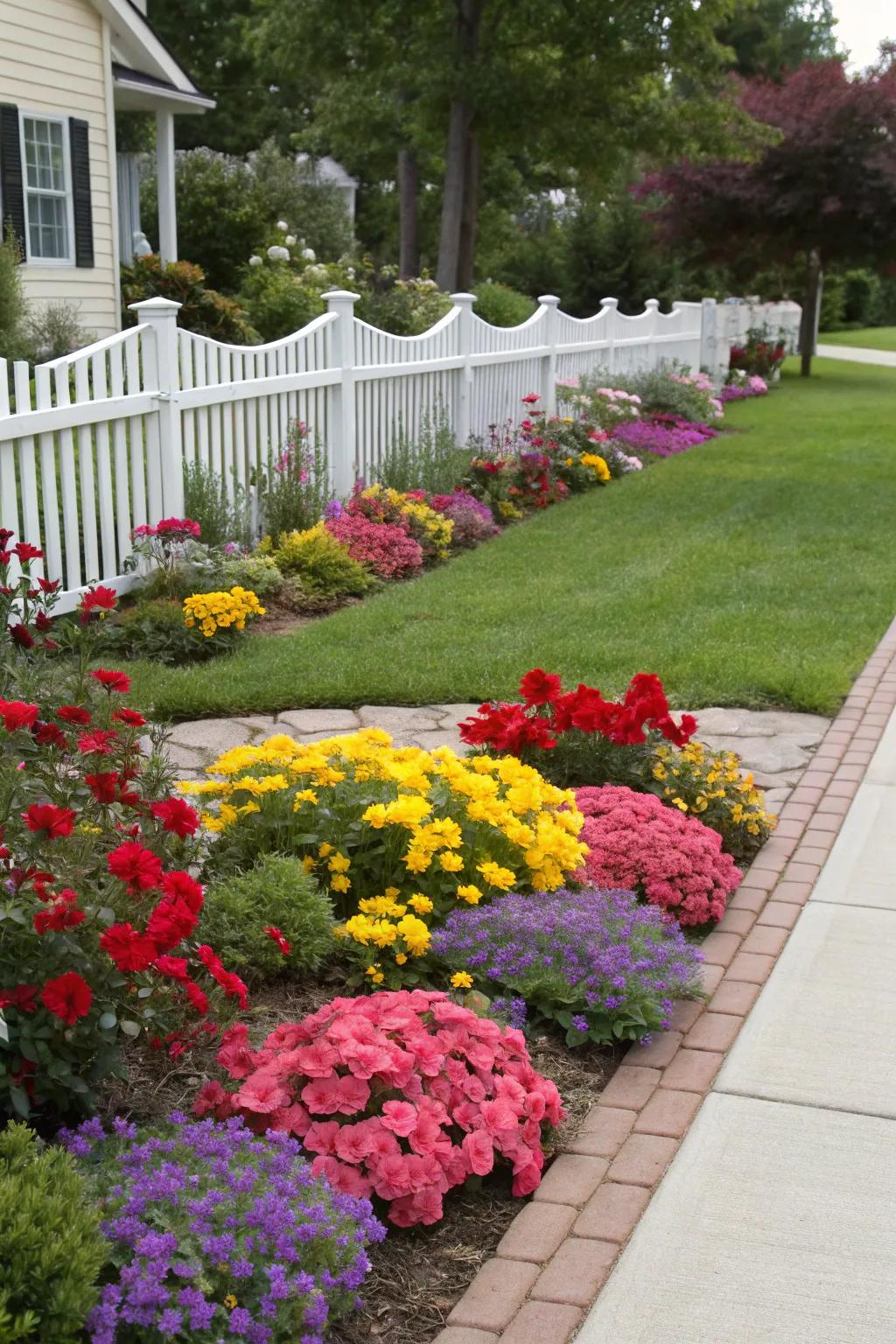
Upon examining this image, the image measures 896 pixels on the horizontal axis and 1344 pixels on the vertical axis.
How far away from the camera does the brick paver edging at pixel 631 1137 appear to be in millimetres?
2561

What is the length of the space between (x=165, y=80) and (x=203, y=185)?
4.25m

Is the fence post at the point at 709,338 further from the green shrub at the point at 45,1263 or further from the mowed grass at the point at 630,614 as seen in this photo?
the green shrub at the point at 45,1263

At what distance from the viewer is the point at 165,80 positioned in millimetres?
16062

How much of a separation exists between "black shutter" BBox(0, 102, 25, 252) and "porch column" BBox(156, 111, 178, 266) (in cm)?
273

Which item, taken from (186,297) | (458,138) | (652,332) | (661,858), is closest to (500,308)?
(458,138)

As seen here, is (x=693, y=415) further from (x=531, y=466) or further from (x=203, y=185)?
(x=203, y=185)

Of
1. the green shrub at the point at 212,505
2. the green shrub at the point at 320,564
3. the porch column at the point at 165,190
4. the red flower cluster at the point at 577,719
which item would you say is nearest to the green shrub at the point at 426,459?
the green shrub at the point at 320,564

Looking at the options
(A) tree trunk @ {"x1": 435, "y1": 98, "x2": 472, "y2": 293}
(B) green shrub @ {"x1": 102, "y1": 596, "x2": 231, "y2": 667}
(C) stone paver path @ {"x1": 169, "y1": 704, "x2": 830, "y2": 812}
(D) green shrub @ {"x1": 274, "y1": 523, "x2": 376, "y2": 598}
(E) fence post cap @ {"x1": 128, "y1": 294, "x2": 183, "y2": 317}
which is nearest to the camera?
(C) stone paver path @ {"x1": 169, "y1": 704, "x2": 830, "y2": 812}

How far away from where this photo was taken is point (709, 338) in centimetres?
2194

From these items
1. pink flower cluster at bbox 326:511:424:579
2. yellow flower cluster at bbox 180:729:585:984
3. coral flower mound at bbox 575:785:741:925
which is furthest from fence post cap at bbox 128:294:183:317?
coral flower mound at bbox 575:785:741:925

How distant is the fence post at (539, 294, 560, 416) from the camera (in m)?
13.7

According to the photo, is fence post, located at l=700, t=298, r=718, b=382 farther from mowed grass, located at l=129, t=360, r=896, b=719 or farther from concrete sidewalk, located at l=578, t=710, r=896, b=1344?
concrete sidewalk, located at l=578, t=710, r=896, b=1344

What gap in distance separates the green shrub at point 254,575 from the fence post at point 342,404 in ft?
5.51

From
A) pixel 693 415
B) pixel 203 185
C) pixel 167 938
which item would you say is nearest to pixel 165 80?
pixel 203 185
